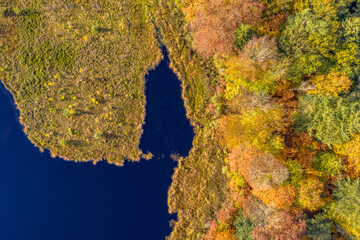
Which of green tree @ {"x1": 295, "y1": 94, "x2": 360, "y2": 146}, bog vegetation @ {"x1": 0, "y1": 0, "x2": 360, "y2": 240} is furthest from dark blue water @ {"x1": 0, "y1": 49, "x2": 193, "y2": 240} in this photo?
green tree @ {"x1": 295, "y1": 94, "x2": 360, "y2": 146}

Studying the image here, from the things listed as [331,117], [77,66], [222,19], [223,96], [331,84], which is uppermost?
[222,19]

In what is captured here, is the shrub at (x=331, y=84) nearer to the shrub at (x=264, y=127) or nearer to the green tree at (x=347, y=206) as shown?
the shrub at (x=264, y=127)

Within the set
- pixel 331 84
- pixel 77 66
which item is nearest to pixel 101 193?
pixel 77 66

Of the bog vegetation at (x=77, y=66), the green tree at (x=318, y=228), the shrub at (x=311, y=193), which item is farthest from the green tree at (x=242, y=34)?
the green tree at (x=318, y=228)

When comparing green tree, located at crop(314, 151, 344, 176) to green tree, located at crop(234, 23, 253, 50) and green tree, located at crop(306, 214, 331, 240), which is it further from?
green tree, located at crop(234, 23, 253, 50)

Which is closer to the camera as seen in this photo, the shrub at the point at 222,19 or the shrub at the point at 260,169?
the shrub at the point at 260,169

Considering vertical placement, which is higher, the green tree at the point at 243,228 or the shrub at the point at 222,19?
the shrub at the point at 222,19

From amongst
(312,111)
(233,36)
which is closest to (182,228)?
(312,111)

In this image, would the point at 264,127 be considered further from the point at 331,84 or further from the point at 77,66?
the point at 77,66

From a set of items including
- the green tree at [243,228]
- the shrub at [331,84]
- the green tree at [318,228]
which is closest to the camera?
the shrub at [331,84]
